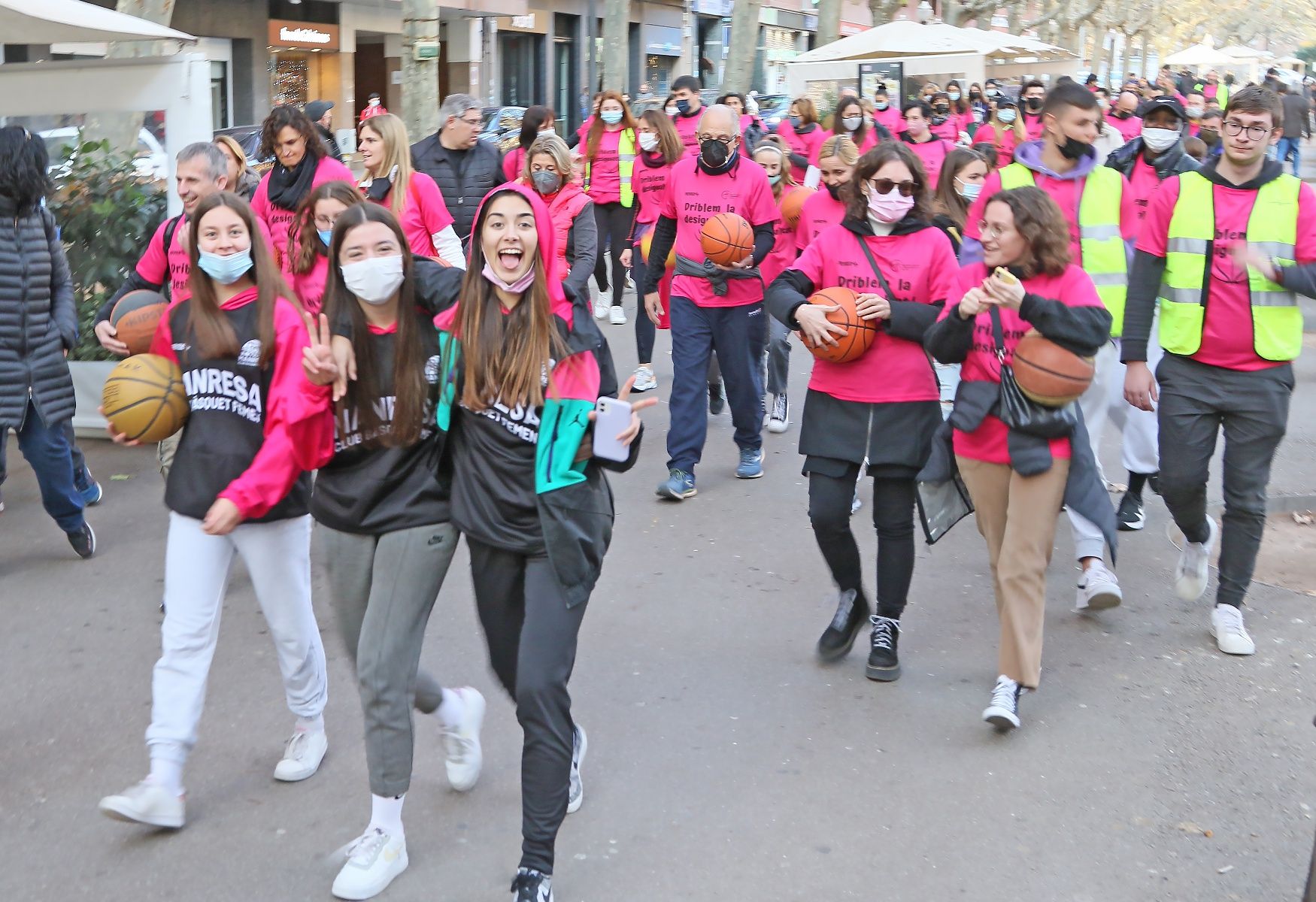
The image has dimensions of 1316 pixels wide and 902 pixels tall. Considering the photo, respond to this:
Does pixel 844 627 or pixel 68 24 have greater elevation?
pixel 68 24

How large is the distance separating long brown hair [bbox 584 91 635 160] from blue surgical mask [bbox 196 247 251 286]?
26.5 feet

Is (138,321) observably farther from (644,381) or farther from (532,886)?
(644,381)

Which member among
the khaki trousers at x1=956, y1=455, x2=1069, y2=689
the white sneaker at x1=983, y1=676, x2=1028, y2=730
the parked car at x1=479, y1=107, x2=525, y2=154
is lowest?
the white sneaker at x1=983, y1=676, x2=1028, y2=730

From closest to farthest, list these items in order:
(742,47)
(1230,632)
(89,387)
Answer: (1230,632) < (89,387) < (742,47)

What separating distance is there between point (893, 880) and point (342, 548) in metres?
1.70

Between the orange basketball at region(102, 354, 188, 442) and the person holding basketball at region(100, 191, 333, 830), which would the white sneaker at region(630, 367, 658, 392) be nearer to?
the person holding basketball at region(100, 191, 333, 830)

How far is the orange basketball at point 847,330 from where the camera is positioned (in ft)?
16.7

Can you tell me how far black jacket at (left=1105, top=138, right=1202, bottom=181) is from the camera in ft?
26.5

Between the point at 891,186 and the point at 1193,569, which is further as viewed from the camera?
the point at 1193,569

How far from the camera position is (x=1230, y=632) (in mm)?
5688

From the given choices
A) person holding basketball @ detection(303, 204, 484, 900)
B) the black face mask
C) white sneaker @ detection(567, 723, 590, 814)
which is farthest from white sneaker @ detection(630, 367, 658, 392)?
person holding basketball @ detection(303, 204, 484, 900)

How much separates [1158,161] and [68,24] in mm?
6080

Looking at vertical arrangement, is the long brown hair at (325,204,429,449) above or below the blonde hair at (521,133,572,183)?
below

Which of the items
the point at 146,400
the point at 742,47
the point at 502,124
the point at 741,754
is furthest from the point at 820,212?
the point at 742,47
